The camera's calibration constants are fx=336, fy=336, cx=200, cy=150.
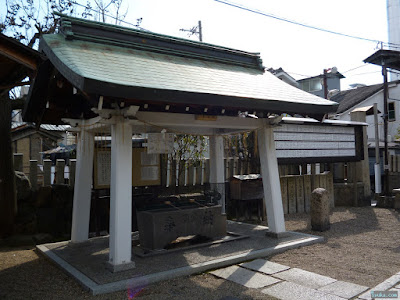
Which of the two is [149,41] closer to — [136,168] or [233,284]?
[136,168]

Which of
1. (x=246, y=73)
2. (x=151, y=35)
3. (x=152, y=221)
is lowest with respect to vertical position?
(x=152, y=221)

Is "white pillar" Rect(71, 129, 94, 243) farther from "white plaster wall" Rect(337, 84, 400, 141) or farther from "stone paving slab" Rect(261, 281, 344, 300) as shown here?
"white plaster wall" Rect(337, 84, 400, 141)

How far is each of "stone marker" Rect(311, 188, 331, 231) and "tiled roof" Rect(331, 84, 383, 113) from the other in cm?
1822

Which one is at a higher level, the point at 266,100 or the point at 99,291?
the point at 266,100

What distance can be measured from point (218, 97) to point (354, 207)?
9.12 metres

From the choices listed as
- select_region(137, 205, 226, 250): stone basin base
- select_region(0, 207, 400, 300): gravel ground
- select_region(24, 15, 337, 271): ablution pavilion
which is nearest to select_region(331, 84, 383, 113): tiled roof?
select_region(0, 207, 400, 300): gravel ground

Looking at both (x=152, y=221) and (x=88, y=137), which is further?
(x=88, y=137)

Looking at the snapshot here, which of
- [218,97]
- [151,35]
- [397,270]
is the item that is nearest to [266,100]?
[218,97]

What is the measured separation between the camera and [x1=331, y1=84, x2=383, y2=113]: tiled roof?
25.1 meters

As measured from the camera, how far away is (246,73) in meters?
8.41

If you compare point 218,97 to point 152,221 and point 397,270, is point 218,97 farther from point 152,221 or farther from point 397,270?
point 397,270

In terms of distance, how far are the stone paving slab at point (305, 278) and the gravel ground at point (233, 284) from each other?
24cm

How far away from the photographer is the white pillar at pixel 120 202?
5.53m

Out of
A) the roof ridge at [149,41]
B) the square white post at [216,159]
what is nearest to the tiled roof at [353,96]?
the square white post at [216,159]
